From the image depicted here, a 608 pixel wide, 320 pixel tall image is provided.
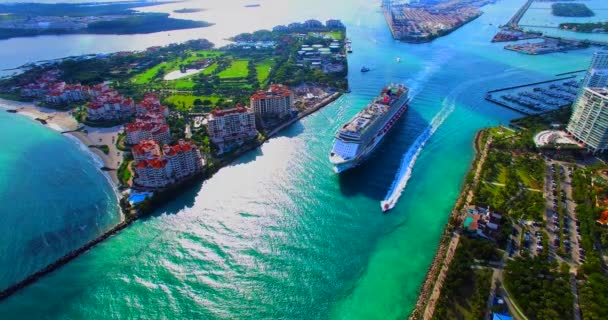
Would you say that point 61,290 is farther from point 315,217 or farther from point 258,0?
point 258,0

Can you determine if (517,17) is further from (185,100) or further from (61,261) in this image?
(61,261)

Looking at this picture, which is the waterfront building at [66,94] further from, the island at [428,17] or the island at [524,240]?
the island at [428,17]

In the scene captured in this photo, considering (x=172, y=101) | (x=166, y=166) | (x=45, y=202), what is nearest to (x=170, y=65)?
(x=172, y=101)

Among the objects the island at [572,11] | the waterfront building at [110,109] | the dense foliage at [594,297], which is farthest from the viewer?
the island at [572,11]

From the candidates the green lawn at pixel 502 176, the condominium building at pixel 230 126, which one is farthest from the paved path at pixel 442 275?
the condominium building at pixel 230 126

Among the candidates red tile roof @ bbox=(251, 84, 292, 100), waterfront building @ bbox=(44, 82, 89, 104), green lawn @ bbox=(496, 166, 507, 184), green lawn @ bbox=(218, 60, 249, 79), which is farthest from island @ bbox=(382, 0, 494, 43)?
waterfront building @ bbox=(44, 82, 89, 104)

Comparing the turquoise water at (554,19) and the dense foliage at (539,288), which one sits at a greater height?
the turquoise water at (554,19)
